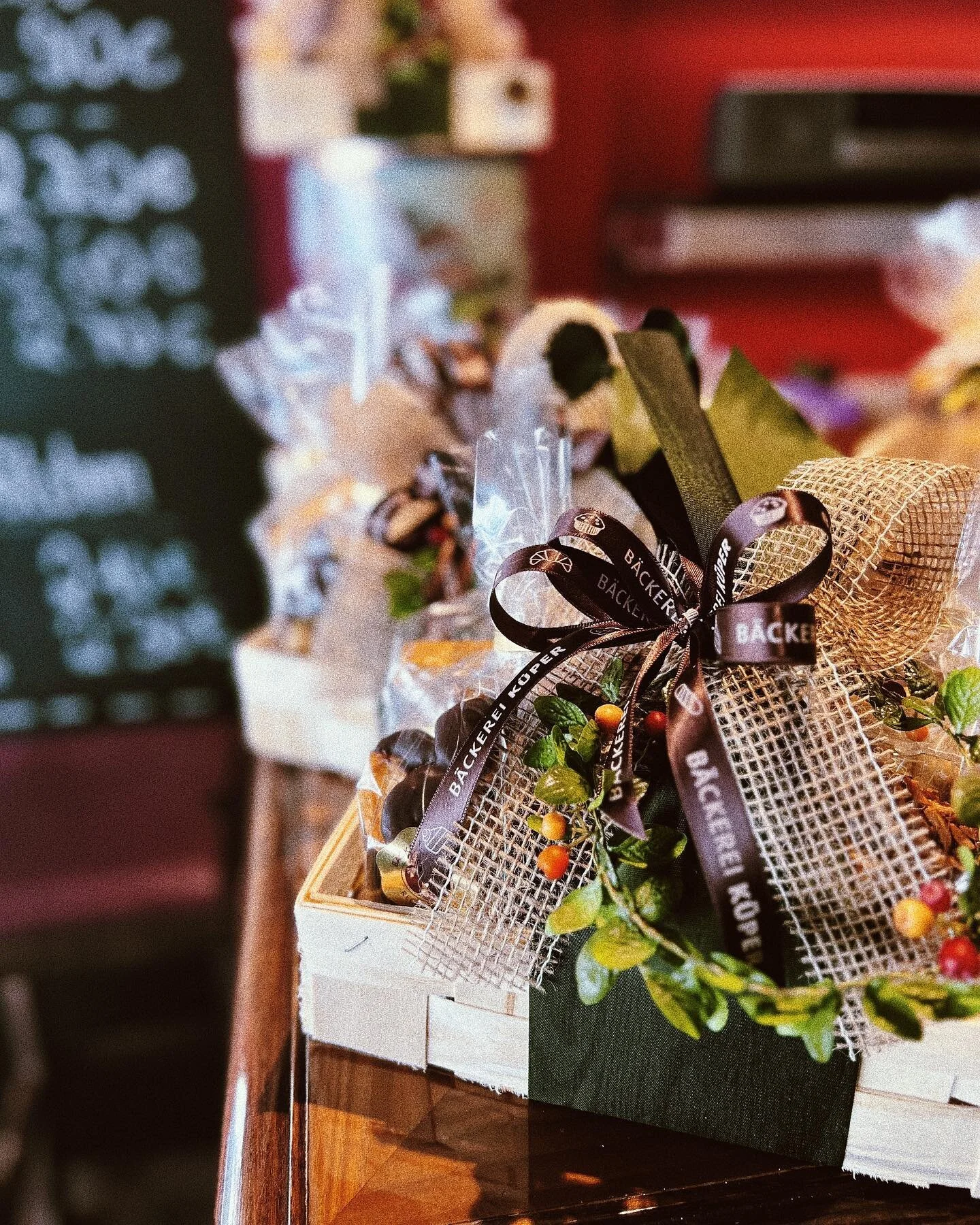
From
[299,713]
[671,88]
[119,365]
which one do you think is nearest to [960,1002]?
[299,713]

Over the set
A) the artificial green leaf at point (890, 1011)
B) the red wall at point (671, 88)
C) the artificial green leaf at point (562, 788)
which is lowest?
the artificial green leaf at point (890, 1011)

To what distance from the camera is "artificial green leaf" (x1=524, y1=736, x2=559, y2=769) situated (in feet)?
Result: 1.78

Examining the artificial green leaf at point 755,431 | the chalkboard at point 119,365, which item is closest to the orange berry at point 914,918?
the artificial green leaf at point 755,431

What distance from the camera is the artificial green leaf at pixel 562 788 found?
53 centimetres

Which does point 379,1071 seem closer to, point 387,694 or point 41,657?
point 387,694

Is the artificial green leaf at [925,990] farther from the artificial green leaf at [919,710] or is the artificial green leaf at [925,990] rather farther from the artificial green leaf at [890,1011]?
the artificial green leaf at [919,710]

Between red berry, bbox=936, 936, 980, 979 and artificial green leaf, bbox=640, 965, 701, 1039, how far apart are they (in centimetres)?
11

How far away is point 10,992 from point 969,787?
1.84m

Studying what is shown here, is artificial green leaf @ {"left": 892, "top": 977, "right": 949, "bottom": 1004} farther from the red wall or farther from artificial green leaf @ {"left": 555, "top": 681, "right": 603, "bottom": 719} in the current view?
the red wall

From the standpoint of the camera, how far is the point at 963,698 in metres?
0.53

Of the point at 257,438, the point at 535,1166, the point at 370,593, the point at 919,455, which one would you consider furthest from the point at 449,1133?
the point at 257,438

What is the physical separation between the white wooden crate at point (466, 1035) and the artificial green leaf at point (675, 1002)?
0.34 feet

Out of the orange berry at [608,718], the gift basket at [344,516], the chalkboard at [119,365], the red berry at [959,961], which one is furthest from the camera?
the chalkboard at [119,365]

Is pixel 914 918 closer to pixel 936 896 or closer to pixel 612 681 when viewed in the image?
pixel 936 896
